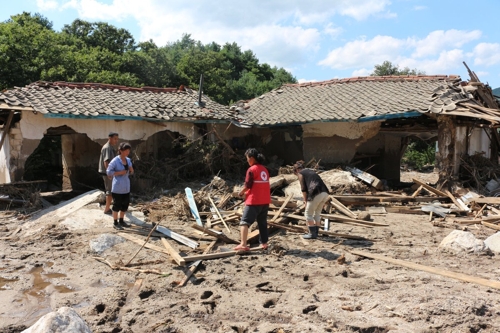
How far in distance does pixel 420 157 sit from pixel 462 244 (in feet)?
66.0

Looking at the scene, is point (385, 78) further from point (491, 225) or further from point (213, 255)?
point (213, 255)

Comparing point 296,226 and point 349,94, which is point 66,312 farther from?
point 349,94

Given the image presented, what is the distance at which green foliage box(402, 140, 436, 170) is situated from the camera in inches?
976

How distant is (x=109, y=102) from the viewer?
12.6m

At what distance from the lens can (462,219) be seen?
9.40 meters

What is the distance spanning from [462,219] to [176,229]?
6365 mm

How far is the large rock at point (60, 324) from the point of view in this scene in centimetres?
323

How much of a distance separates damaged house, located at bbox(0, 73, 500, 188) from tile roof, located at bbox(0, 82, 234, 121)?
0.03 m

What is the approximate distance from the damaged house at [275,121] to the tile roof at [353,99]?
1.7 inches

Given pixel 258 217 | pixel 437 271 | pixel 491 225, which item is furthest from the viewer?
pixel 491 225

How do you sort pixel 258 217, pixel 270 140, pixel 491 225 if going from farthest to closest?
pixel 270 140 → pixel 491 225 → pixel 258 217

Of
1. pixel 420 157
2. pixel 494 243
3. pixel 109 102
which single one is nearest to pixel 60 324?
pixel 494 243

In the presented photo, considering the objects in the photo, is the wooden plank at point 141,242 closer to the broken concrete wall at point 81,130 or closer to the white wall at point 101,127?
the broken concrete wall at point 81,130

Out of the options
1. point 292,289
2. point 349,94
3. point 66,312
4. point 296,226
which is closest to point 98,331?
point 66,312
